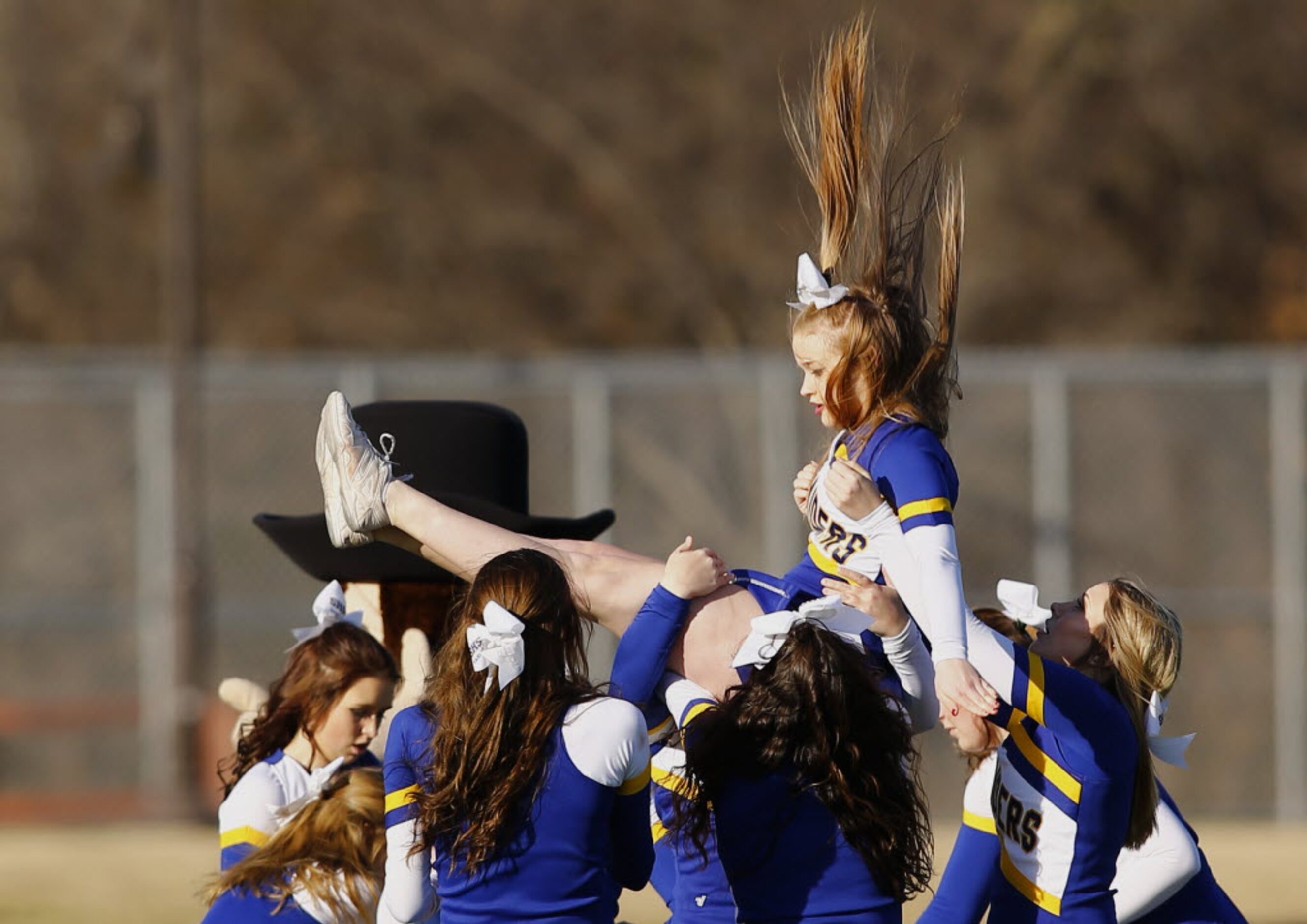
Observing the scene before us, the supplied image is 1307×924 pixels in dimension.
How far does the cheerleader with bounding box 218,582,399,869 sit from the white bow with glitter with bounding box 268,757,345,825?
1 centimetres

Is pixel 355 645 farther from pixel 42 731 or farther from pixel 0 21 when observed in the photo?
pixel 0 21

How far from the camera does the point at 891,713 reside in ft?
12.6

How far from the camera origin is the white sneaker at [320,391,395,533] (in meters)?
4.17

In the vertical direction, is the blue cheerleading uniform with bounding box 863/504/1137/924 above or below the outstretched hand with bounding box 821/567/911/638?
below

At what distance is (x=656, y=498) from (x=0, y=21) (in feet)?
35.5

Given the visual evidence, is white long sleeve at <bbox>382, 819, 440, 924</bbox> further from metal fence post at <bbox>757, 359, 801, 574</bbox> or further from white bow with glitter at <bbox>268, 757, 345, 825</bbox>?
metal fence post at <bbox>757, 359, 801, 574</bbox>

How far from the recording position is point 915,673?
4039 millimetres

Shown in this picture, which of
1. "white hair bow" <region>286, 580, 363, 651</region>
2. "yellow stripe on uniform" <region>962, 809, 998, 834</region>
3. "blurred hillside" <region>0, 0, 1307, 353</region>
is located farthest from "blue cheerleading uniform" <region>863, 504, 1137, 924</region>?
"blurred hillside" <region>0, 0, 1307, 353</region>

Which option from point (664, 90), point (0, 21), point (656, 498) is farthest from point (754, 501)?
point (0, 21)

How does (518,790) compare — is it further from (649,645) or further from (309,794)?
(309,794)

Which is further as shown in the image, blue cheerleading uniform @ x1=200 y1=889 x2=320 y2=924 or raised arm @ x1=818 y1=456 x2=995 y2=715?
blue cheerleading uniform @ x1=200 y1=889 x2=320 y2=924

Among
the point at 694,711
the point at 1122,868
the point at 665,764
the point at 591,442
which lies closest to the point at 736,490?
the point at 591,442

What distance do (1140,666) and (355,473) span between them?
1.67m

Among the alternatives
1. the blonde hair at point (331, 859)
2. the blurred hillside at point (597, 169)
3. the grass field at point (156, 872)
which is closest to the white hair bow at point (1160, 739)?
the blonde hair at point (331, 859)
